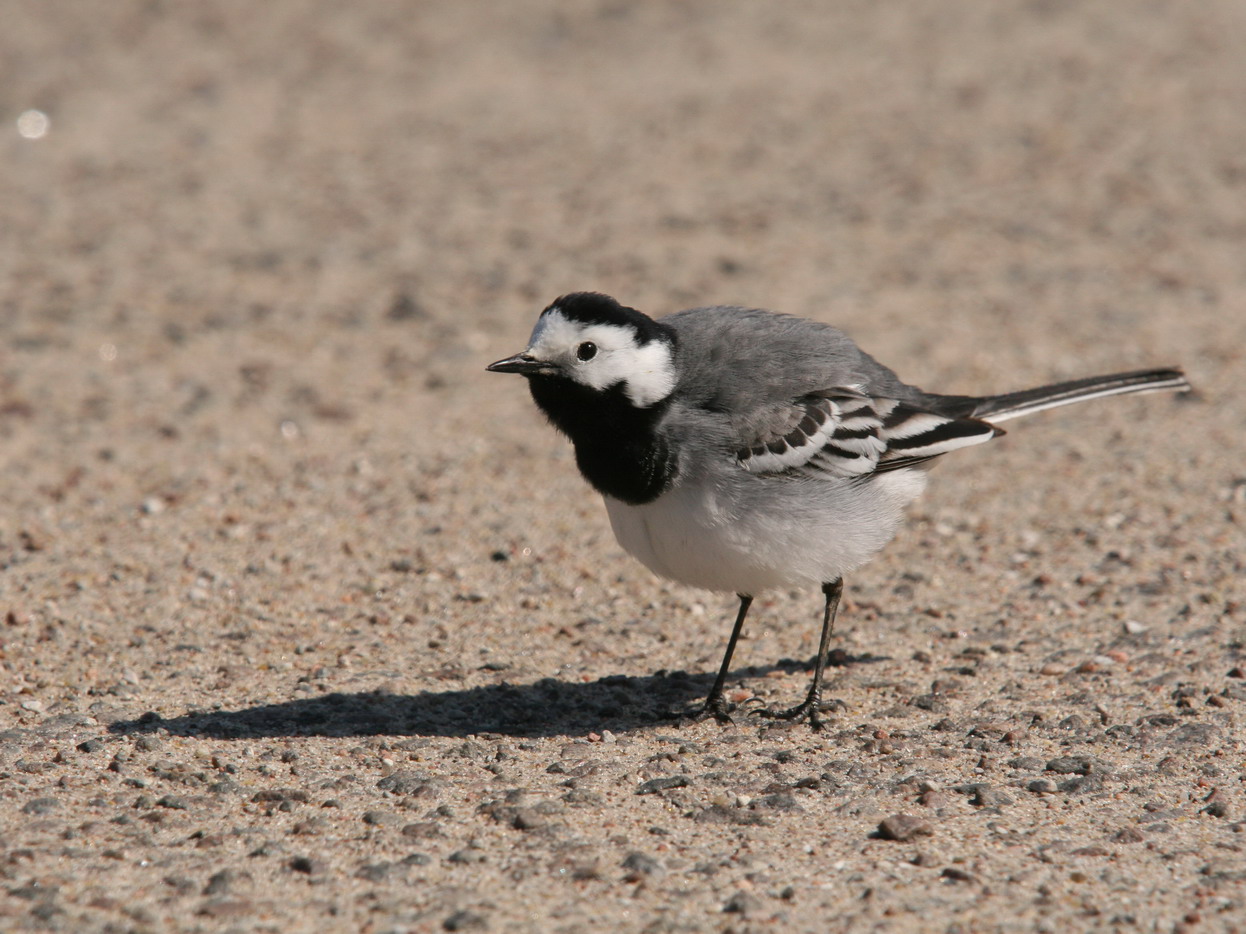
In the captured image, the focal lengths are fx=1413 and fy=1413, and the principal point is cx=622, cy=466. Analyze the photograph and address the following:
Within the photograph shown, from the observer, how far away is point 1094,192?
11719 millimetres

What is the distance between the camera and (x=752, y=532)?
526 cm

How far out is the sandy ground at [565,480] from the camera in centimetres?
447

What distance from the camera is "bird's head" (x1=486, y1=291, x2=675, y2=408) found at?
5.33 metres

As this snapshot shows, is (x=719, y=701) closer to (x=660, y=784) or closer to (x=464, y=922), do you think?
(x=660, y=784)

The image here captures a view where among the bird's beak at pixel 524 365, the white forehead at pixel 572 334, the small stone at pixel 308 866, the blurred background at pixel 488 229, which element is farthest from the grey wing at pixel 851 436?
the small stone at pixel 308 866

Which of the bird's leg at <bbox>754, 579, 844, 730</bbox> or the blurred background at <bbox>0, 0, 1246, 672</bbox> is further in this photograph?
the blurred background at <bbox>0, 0, 1246, 672</bbox>

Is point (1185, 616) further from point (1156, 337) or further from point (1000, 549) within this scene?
point (1156, 337)

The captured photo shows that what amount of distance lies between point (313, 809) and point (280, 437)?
4.00 metres

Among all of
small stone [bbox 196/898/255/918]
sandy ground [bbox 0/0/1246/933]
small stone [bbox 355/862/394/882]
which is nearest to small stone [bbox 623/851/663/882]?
sandy ground [bbox 0/0/1246/933]

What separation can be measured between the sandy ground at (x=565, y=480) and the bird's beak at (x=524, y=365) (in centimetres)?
140

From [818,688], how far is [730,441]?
108 centimetres

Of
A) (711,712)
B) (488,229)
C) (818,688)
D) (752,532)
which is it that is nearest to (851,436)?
(752,532)

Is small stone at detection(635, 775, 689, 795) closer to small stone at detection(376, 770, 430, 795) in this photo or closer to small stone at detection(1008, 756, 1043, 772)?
small stone at detection(376, 770, 430, 795)

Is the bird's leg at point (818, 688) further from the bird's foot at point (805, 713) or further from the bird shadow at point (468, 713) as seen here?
the bird shadow at point (468, 713)
